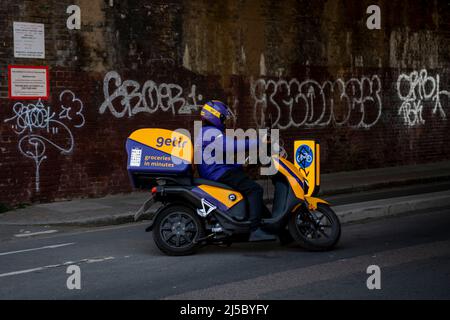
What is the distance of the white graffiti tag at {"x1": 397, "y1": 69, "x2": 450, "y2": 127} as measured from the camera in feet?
65.1

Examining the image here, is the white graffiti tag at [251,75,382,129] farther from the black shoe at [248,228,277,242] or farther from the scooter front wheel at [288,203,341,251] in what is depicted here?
the black shoe at [248,228,277,242]

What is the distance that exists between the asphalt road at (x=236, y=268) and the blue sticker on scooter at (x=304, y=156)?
1.05 meters

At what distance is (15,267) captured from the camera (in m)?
8.21

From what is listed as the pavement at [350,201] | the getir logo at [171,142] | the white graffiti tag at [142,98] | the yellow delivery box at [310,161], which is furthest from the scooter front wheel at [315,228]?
the white graffiti tag at [142,98]

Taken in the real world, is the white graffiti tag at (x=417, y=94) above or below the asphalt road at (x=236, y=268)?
above

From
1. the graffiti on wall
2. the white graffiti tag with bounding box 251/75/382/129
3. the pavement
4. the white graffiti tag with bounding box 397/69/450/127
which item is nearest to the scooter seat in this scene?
the pavement

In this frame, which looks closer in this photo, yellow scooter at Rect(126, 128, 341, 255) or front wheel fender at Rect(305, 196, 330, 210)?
yellow scooter at Rect(126, 128, 341, 255)

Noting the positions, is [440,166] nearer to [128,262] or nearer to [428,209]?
[428,209]

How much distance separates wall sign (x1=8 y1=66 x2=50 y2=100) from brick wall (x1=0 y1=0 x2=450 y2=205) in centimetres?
11

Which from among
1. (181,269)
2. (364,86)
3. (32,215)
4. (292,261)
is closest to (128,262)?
(181,269)

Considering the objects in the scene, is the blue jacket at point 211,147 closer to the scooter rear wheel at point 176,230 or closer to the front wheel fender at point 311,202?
the scooter rear wheel at point 176,230

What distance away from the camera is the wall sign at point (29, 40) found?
13.0 metres

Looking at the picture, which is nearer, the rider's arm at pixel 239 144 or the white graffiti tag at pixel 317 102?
the rider's arm at pixel 239 144
